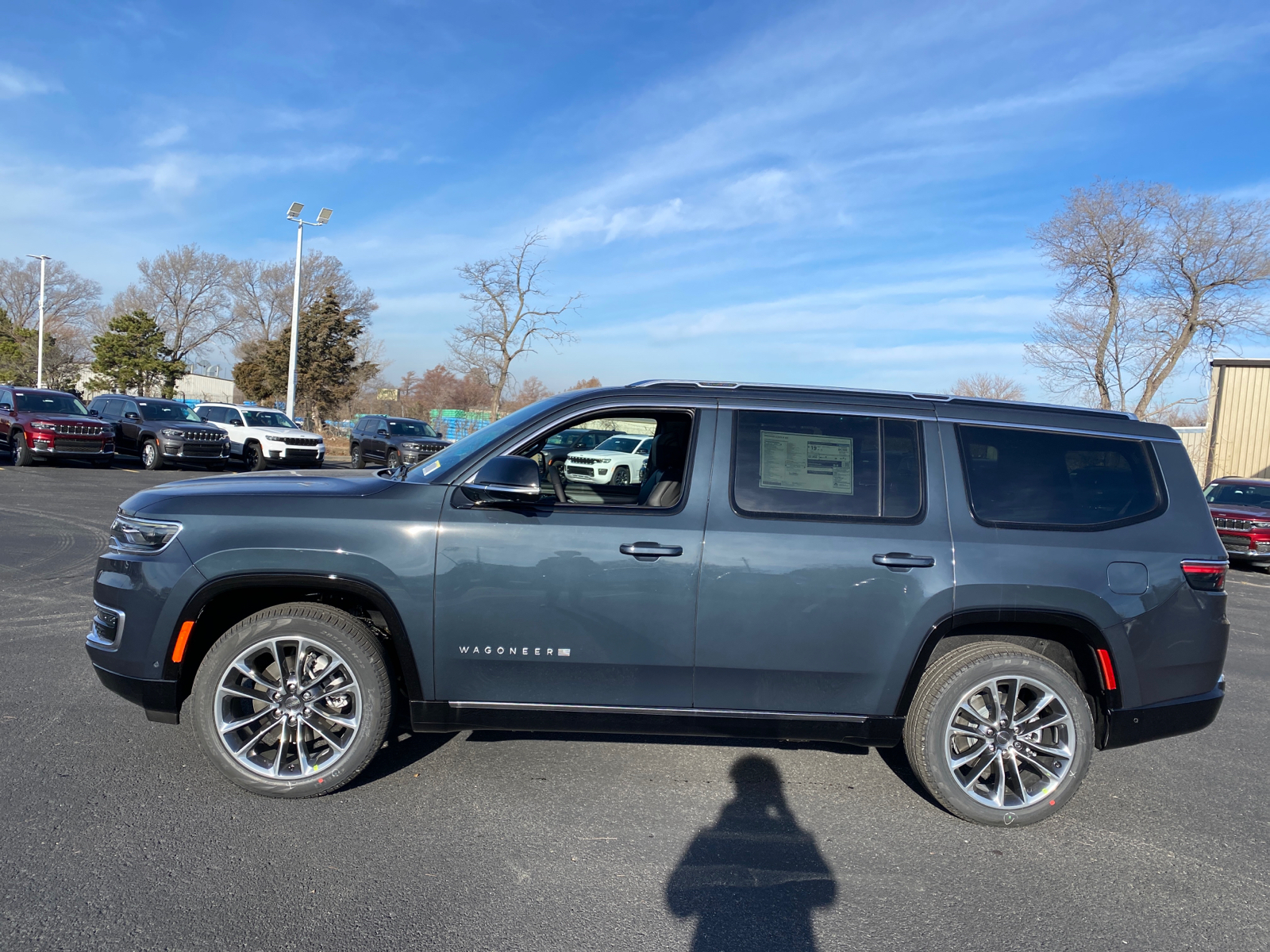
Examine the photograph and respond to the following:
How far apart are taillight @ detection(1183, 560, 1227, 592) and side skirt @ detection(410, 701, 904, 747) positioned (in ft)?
4.99

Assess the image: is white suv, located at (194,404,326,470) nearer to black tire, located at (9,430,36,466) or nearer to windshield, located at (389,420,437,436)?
windshield, located at (389,420,437,436)

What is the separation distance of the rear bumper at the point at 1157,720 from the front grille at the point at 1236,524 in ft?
40.0

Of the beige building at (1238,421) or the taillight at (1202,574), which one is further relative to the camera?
the beige building at (1238,421)

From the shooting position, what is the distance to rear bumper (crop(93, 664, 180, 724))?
12.0ft

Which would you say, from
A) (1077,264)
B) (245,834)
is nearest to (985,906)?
(245,834)

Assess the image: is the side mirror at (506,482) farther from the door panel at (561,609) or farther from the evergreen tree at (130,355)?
the evergreen tree at (130,355)

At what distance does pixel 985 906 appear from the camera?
10.3 ft

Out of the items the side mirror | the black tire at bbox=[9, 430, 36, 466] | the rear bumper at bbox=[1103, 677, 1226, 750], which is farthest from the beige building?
the black tire at bbox=[9, 430, 36, 466]

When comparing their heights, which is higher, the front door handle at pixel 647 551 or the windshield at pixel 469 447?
the windshield at pixel 469 447

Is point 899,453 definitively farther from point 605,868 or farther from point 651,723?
point 605,868

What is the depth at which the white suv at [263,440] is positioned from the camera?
22.7 meters

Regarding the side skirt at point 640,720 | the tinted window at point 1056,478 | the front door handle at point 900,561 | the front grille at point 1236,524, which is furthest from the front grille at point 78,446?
the front grille at point 1236,524

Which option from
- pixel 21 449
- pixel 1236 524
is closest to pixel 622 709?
pixel 1236 524

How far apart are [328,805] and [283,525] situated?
1263 millimetres
